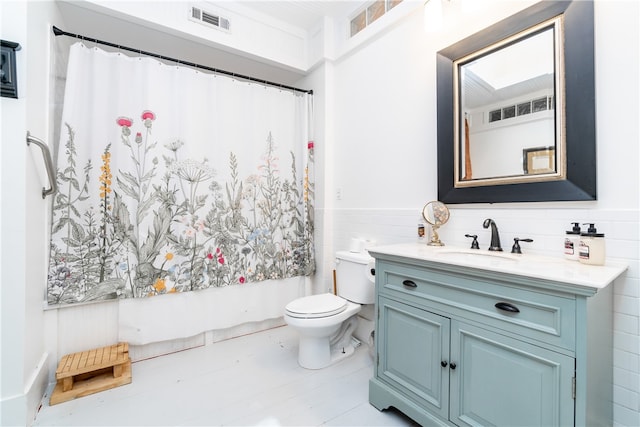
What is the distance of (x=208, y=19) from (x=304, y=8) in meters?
0.75

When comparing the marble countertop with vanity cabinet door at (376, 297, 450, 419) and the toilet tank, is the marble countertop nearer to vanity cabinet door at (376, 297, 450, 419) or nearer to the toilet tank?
vanity cabinet door at (376, 297, 450, 419)

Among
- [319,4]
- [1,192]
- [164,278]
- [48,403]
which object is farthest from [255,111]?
[48,403]

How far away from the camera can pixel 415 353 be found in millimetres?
1349

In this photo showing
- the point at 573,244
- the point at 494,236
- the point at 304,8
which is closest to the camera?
the point at 573,244

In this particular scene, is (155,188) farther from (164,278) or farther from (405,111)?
(405,111)

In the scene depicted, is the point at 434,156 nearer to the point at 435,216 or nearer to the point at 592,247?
the point at 435,216

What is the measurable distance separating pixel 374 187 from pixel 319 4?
4.97ft

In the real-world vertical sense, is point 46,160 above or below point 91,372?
above

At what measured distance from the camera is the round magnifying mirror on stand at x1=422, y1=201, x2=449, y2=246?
1666 millimetres

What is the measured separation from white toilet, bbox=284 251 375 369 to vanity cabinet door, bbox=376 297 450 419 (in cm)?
39

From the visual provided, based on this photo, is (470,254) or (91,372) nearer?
(470,254)

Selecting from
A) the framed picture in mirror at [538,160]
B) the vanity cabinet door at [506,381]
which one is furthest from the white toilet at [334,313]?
the framed picture in mirror at [538,160]

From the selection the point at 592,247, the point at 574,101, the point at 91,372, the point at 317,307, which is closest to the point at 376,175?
the point at 317,307

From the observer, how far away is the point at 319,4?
230cm
